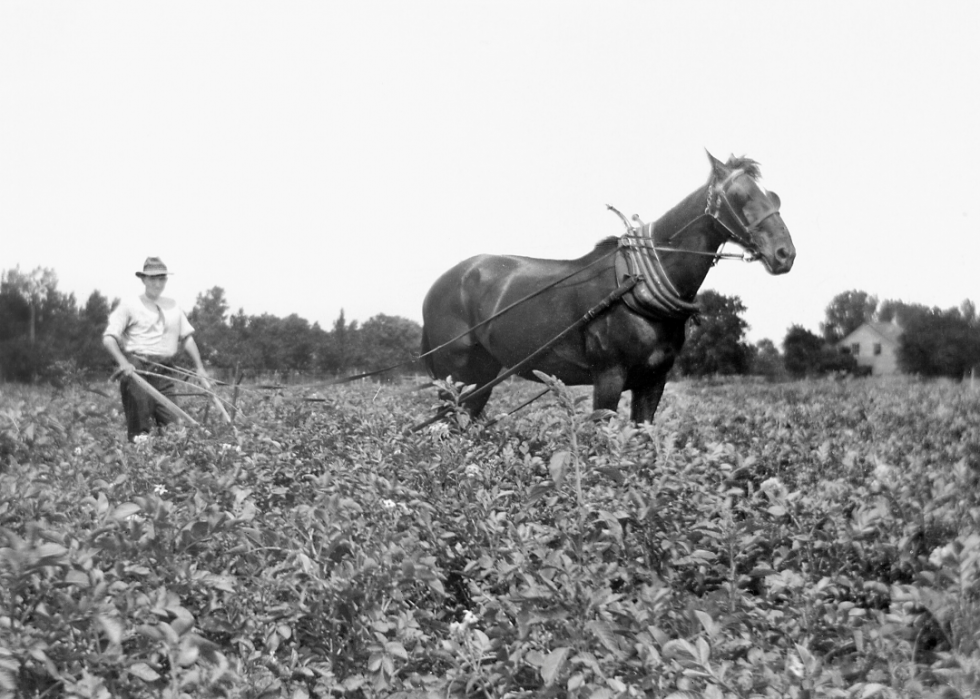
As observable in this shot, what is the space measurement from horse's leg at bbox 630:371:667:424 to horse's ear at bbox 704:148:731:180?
49.0 inches

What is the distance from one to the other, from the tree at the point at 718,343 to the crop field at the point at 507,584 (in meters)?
3.84

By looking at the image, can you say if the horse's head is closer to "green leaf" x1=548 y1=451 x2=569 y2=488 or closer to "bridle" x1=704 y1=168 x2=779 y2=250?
"bridle" x1=704 y1=168 x2=779 y2=250

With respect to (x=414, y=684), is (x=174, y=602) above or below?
above

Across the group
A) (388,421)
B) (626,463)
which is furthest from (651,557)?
(388,421)

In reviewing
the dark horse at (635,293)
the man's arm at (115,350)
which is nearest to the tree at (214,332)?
the man's arm at (115,350)

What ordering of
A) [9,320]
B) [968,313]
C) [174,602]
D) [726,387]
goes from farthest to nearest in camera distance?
1. [9,320]
2. [726,387]
3. [968,313]
4. [174,602]

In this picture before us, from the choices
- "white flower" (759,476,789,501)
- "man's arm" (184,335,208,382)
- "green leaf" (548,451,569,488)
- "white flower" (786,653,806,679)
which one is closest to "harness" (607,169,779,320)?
"white flower" (759,476,789,501)

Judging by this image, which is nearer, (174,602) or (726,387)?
(174,602)

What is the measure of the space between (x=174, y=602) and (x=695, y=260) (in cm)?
413

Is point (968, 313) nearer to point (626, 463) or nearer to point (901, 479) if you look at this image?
point (901, 479)

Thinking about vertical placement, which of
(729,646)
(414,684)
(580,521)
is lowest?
(414,684)

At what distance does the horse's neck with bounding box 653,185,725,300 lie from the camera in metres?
5.46

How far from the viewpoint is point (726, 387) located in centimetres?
944

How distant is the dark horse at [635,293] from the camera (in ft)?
17.1
